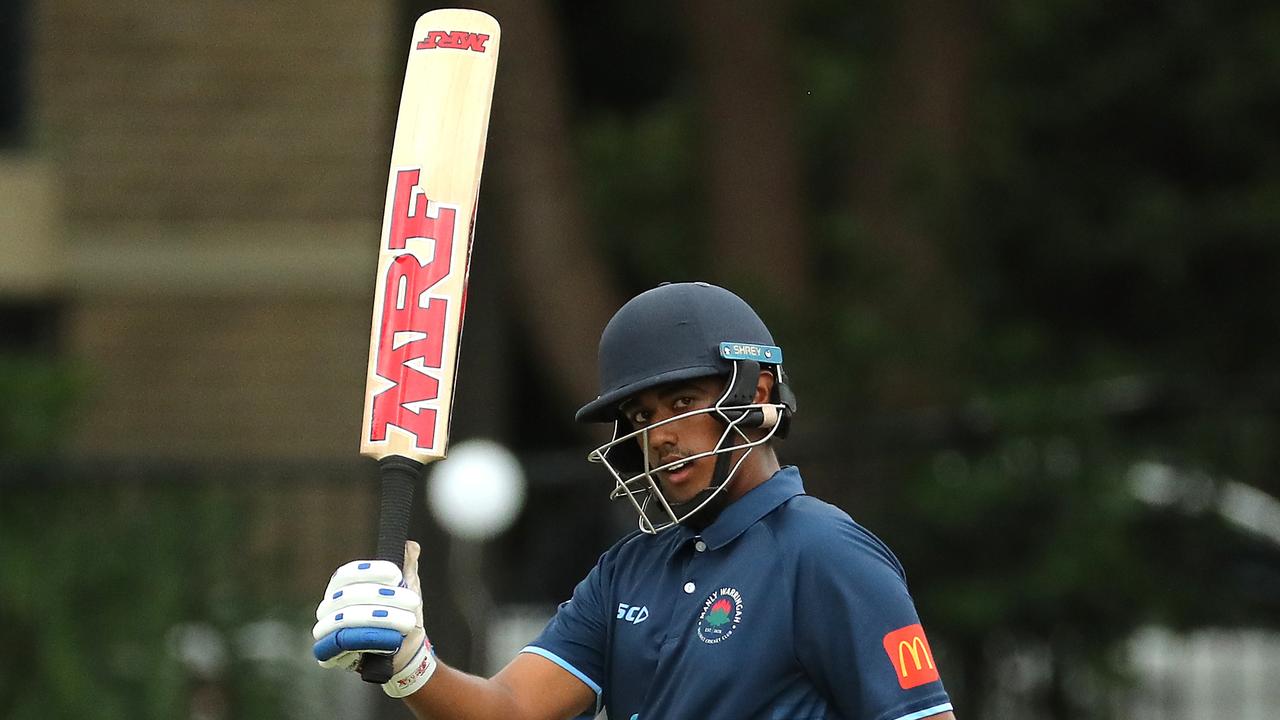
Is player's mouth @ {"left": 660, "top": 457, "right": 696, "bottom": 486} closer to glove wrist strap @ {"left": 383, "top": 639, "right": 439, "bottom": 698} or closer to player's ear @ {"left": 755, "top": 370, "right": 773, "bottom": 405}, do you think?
player's ear @ {"left": 755, "top": 370, "right": 773, "bottom": 405}

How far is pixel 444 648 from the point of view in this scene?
28.3 feet

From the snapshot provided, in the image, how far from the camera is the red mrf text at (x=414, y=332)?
152 inches

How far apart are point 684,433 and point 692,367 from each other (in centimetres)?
12

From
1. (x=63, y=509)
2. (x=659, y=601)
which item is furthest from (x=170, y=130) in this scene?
(x=659, y=601)

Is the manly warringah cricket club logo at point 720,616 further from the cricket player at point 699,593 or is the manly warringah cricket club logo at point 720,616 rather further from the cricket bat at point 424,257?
the cricket bat at point 424,257

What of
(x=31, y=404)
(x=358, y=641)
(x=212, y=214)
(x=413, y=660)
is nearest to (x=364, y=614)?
(x=358, y=641)

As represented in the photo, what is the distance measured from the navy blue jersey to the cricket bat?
0.48 metres

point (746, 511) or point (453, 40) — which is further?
point (453, 40)

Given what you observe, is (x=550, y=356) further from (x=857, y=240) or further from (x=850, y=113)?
(x=850, y=113)

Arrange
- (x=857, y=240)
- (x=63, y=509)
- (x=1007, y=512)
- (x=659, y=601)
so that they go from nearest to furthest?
(x=659, y=601)
(x=1007, y=512)
(x=63, y=509)
(x=857, y=240)

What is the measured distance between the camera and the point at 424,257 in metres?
3.94

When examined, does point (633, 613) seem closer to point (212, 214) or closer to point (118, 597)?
point (118, 597)

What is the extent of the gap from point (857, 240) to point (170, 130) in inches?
178

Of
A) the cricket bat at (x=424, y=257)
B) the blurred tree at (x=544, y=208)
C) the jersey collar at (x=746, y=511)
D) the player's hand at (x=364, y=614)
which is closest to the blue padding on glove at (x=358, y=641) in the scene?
the player's hand at (x=364, y=614)
